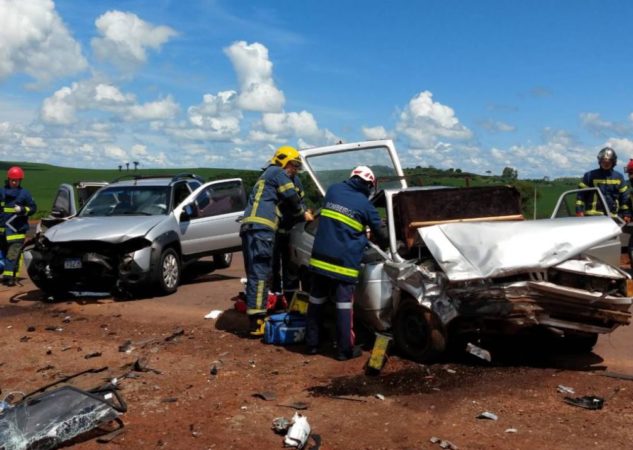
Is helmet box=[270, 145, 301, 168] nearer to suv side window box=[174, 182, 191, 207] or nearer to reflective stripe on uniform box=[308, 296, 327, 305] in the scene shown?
reflective stripe on uniform box=[308, 296, 327, 305]

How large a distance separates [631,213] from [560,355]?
4.54 m

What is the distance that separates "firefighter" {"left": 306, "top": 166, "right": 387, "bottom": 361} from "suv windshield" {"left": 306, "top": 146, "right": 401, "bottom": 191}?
1119 mm

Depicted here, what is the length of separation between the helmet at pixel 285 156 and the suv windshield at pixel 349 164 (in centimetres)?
14

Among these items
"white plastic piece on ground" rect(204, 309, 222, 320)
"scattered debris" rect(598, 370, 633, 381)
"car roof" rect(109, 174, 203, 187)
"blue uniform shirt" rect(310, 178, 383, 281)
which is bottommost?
"white plastic piece on ground" rect(204, 309, 222, 320)

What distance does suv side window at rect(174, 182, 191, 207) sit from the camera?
10906mm

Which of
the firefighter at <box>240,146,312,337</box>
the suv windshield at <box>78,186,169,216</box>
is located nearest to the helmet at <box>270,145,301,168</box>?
the firefighter at <box>240,146,312,337</box>

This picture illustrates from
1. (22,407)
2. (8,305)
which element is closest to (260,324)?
(22,407)

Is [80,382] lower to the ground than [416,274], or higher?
lower

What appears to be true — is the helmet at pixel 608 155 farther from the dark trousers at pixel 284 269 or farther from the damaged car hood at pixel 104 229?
the damaged car hood at pixel 104 229

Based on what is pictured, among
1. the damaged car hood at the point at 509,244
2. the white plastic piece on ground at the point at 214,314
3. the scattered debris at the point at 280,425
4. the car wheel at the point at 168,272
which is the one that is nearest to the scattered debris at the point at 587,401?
the damaged car hood at the point at 509,244

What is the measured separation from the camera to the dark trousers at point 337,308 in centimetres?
634

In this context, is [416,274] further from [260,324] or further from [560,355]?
[260,324]

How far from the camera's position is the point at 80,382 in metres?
5.88

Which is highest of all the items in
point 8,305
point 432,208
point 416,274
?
point 432,208
